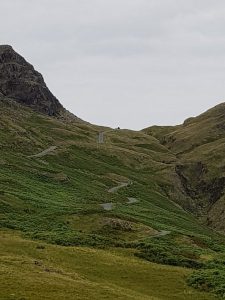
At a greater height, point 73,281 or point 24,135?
point 24,135

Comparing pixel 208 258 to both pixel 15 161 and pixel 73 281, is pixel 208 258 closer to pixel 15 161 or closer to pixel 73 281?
pixel 73 281

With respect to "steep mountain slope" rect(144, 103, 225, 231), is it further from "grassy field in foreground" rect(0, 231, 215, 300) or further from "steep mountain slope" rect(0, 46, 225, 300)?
"grassy field in foreground" rect(0, 231, 215, 300)

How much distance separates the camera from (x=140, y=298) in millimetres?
42906

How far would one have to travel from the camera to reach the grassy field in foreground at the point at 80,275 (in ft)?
133

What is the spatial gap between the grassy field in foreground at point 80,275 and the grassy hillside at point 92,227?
108 mm

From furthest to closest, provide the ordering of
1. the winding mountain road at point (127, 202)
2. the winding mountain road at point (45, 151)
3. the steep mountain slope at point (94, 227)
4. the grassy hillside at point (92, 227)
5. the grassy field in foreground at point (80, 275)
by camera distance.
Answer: the winding mountain road at point (45, 151) → the winding mountain road at point (127, 202) → the grassy hillside at point (92, 227) → the steep mountain slope at point (94, 227) → the grassy field in foreground at point (80, 275)

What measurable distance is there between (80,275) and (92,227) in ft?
96.2

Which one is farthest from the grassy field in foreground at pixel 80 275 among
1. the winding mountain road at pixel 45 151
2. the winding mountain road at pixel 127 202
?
the winding mountain road at pixel 45 151

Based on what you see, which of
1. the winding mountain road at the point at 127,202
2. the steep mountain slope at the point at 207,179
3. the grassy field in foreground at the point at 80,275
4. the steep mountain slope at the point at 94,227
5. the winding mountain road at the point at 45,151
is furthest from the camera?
the winding mountain road at the point at 45,151

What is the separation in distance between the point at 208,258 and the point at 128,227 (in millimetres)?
16460

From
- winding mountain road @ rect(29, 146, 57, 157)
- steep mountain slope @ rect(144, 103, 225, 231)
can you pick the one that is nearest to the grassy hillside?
winding mountain road @ rect(29, 146, 57, 157)

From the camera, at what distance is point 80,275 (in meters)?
48.8

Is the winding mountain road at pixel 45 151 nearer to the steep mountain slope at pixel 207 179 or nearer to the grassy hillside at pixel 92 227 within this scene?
the grassy hillside at pixel 92 227

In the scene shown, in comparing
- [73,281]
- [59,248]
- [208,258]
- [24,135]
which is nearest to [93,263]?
[59,248]
